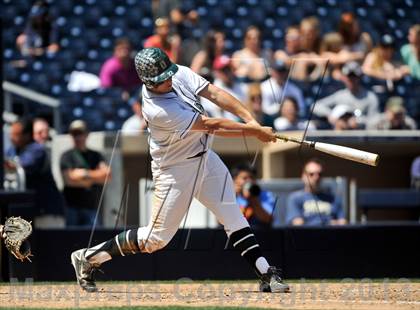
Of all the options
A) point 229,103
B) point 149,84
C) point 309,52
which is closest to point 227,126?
point 229,103

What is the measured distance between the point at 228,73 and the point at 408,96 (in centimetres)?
289

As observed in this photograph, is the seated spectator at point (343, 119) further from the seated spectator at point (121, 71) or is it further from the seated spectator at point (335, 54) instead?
the seated spectator at point (121, 71)

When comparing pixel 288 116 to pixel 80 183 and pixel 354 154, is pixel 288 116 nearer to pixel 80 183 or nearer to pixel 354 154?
pixel 80 183

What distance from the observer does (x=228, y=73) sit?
1272 centimetres

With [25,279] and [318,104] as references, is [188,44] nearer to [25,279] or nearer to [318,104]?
[318,104]

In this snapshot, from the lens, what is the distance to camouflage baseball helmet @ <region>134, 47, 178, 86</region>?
21.6 ft

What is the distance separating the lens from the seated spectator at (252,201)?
31.1 ft

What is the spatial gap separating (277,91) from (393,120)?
1513 mm

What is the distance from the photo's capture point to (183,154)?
22.5 ft

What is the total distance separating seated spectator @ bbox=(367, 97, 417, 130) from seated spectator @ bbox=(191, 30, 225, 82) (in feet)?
7.35

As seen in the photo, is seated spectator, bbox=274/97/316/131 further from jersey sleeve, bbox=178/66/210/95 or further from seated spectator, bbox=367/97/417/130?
jersey sleeve, bbox=178/66/210/95

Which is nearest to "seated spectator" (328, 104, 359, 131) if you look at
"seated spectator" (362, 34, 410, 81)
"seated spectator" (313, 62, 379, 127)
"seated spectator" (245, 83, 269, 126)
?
"seated spectator" (313, 62, 379, 127)

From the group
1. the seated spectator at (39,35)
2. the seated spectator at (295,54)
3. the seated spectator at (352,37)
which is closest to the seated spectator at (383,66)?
the seated spectator at (352,37)

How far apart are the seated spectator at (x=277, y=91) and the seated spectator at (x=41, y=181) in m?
2.86
